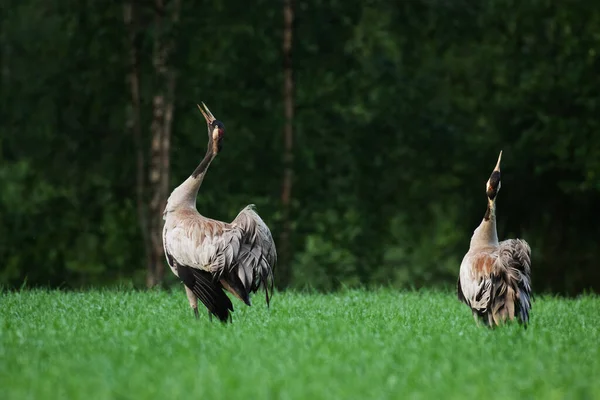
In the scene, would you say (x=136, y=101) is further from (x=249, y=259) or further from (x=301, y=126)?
(x=249, y=259)

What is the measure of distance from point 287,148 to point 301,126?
30.7 inches

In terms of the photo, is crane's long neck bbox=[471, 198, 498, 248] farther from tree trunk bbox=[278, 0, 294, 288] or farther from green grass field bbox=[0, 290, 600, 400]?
tree trunk bbox=[278, 0, 294, 288]

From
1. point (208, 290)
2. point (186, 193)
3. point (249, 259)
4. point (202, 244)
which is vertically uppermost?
point (186, 193)

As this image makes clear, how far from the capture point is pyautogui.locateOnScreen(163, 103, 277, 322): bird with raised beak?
31.7 feet

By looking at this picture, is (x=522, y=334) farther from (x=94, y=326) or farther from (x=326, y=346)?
(x=94, y=326)

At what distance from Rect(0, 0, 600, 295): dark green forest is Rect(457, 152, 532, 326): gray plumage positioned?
8.13m

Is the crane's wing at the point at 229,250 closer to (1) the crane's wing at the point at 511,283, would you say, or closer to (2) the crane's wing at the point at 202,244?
(2) the crane's wing at the point at 202,244

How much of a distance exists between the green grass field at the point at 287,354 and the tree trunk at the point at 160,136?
19.0 ft

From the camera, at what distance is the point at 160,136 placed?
17578 millimetres

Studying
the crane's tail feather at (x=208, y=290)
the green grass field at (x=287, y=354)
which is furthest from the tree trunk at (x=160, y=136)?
the crane's tail feather at (x=208, y=290)

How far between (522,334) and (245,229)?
2737 mm

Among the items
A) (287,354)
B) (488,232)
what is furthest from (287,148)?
(287,354)

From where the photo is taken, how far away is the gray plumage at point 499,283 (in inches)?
370

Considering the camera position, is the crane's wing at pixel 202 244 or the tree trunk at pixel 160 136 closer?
the crane's wing at pixel 202 244
